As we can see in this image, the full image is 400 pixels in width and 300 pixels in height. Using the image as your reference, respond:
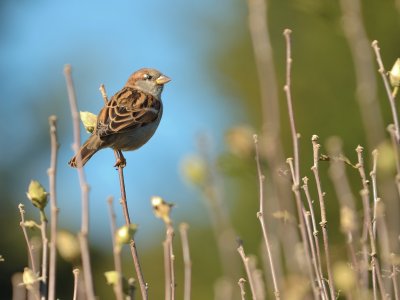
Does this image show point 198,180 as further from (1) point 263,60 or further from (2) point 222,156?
(1) point 263,60

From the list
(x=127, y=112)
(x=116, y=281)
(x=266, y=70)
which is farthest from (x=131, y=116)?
(x=116, y=281)

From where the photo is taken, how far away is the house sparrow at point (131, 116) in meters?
5.38

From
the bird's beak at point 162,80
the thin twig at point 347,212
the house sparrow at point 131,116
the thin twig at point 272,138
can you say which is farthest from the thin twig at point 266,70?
the bird's beak at point 162,80

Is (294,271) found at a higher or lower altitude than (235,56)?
lower

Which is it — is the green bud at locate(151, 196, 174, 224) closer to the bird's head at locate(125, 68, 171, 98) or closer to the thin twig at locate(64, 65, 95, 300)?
the thin twig at locate(64, 65, 95, 300)

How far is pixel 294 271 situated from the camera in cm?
273

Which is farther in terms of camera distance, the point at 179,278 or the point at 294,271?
the point at 179,278

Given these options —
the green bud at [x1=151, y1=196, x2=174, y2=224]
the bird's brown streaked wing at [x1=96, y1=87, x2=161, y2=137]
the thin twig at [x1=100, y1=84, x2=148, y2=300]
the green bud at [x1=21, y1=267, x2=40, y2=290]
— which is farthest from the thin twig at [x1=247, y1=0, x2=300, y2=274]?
the bird's brown streaked wing at [x1=96, y1=87, x2=161, y2=137]

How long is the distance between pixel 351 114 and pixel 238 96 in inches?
133

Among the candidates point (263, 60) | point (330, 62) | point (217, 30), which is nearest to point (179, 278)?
point (330, 62)

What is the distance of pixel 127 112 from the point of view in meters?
5.89

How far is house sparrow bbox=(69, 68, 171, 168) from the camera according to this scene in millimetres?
5383

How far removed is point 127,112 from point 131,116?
0.13ft

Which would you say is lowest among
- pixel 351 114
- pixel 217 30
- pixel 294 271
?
Answer: pixel 294 271
